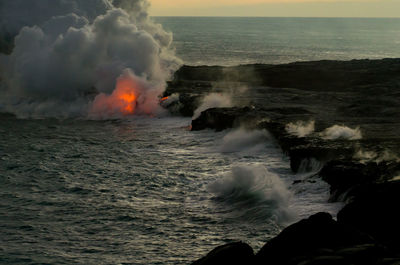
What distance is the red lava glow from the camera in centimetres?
5038

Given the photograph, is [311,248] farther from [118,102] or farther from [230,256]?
[118,102]

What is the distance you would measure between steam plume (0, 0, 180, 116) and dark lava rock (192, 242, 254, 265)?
121 ft

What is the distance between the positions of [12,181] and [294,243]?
1893cm

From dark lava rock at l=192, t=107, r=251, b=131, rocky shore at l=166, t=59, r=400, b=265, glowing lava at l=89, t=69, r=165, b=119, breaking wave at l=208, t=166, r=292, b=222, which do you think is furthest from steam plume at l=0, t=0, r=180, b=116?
breaking wave at l=208, t=166, r=292, b=222

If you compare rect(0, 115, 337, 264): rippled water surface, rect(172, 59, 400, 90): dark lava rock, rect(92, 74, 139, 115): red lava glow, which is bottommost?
rect(0, 115, 337, 264): rippled water surface

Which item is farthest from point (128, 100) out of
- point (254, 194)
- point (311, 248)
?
point (311, 248)

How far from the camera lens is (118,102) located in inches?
2008

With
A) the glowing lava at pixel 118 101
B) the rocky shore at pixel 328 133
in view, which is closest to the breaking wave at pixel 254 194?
the rocky shore at pixel 328 133

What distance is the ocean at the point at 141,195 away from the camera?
2025 cm

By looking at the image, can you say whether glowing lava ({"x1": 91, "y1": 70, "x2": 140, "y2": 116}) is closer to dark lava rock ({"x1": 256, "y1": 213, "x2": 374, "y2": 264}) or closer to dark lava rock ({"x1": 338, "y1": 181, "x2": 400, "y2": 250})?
dark lava rock ({"x1": 338, "y1": 181, "x2": 400, "y2": 250})

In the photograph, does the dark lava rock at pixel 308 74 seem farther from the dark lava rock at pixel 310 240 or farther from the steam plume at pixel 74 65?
the dark lava rock at pixel 310 240

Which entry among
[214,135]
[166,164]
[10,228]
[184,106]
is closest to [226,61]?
[184,106]

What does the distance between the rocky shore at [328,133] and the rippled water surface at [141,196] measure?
5.79ft

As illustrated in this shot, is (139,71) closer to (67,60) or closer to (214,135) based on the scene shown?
(67,60)
